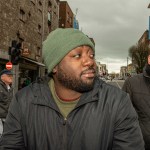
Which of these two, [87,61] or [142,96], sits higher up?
[87,61]

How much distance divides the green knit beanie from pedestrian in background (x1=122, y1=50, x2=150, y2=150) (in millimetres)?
1795

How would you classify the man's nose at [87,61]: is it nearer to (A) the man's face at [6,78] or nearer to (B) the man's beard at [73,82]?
(B) the man's beard at [73,82]

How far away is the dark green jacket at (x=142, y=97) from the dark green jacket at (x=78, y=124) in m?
1.76

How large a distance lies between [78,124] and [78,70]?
1.22ft

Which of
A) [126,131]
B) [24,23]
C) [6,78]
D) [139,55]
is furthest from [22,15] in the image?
[139,55]

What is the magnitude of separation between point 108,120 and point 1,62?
728 inches

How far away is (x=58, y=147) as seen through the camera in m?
2.08

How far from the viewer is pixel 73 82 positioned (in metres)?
2.22

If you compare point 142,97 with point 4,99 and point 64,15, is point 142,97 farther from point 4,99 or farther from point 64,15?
point 64,15

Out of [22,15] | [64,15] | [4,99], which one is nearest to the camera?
[4,99]

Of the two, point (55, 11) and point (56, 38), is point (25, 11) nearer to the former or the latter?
point (55, 11)

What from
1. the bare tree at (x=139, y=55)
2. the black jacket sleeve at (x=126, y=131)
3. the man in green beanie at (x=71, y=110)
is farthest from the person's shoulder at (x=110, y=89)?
the bare tree at (x=139, y=55)

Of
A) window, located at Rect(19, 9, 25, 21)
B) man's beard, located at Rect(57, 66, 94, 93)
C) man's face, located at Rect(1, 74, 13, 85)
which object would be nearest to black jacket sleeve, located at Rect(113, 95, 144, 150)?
man's beard, located at Rect(57, 66, 94, 93)

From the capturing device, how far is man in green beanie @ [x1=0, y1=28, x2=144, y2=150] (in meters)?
2.06
